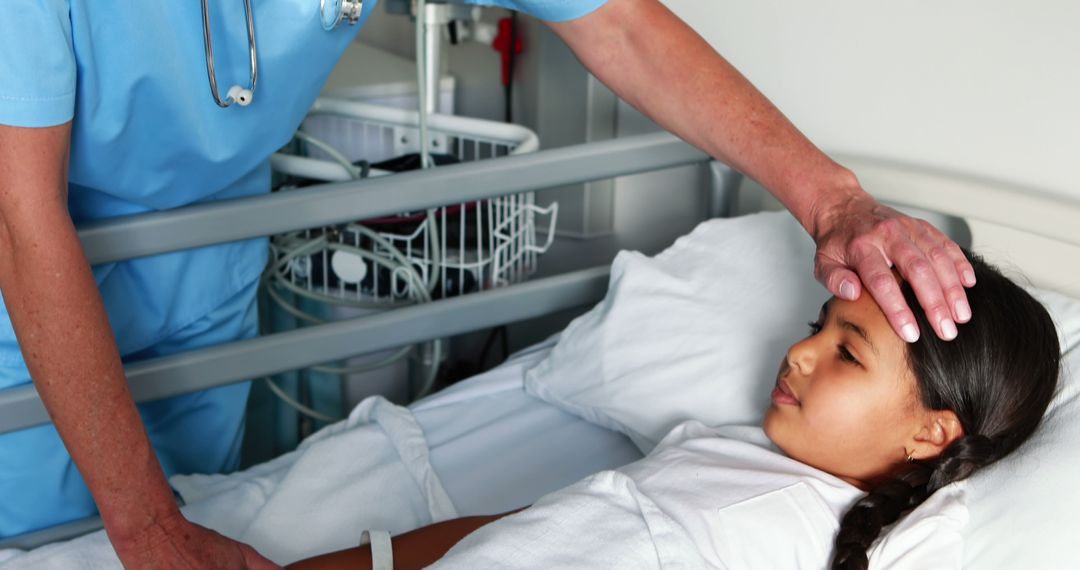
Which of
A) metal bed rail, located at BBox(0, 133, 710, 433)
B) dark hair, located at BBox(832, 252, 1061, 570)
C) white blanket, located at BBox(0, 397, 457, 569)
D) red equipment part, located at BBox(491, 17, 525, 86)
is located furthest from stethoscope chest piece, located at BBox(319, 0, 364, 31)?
red equipment part, located at BBox(491, 17, 525, 86)

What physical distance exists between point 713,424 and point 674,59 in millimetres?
474

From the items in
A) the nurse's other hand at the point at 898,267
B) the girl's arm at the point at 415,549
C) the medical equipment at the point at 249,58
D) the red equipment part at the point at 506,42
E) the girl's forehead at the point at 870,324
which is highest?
the medical equipment at the point at 249,58

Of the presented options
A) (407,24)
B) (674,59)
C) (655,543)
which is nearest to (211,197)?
(674,59)

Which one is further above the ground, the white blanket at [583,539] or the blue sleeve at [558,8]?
the blue sleeve at [558,8]

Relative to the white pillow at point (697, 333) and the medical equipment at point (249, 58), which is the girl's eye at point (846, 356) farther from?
the medical equipment at point (249, 58)

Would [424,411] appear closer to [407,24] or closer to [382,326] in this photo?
[382,326]

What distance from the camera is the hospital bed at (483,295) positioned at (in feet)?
4.30

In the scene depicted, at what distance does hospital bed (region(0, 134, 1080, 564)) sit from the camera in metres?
1.31

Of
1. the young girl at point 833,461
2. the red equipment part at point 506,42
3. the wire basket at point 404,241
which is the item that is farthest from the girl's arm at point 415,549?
the red equipment part at point 506,42

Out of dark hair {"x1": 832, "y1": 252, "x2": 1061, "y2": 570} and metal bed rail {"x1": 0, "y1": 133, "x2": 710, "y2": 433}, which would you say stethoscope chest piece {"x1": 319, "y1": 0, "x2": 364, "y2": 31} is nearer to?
metal bed rail {"x1": 0, "y1": 133, "x2": 710, "y2": 433}

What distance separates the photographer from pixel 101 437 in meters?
1.08

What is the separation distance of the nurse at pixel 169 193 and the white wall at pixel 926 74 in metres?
0.35

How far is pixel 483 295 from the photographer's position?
159 centimetres

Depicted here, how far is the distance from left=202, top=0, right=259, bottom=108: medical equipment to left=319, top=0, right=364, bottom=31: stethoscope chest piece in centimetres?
8
